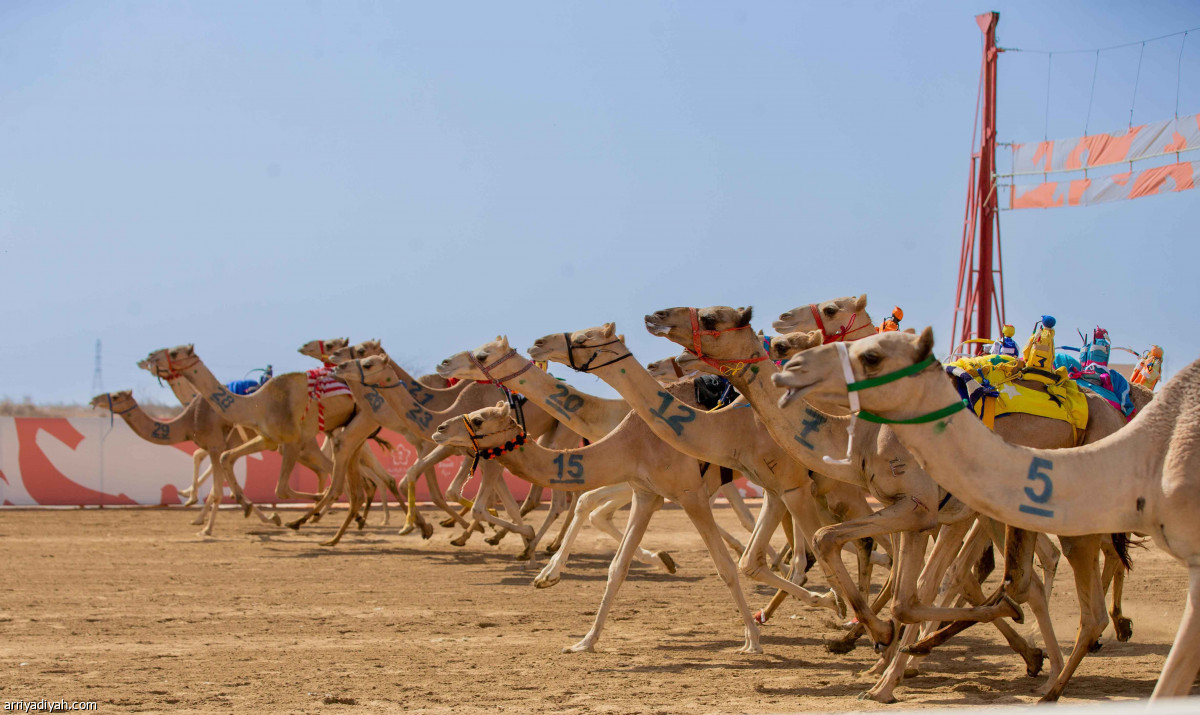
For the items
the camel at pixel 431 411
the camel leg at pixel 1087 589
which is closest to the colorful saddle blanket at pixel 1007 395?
the camel leg at pixel 1087 589

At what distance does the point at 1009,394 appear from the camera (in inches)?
277

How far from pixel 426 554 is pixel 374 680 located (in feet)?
25.8

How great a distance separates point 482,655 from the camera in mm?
7938

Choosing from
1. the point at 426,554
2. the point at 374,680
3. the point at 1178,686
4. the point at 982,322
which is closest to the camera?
the point at 1178,686

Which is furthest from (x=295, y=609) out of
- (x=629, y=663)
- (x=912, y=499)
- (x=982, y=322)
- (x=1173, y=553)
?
(x=982, y=322)

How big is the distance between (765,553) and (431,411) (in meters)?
6.75

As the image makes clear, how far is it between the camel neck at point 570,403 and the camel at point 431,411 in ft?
12.6

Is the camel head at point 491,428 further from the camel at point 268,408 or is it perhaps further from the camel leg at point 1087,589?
the camel at point 268,408

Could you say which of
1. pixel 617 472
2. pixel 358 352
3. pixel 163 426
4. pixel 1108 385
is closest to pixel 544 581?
pixel 617 472

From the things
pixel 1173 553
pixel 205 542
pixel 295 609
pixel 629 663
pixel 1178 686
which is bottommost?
pixel 205 542

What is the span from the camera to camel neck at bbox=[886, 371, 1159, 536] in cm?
440

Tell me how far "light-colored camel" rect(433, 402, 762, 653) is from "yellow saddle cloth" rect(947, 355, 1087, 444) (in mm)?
2086

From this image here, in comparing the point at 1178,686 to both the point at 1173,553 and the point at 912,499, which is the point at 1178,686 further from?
the point at 912,499

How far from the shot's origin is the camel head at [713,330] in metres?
6.60
